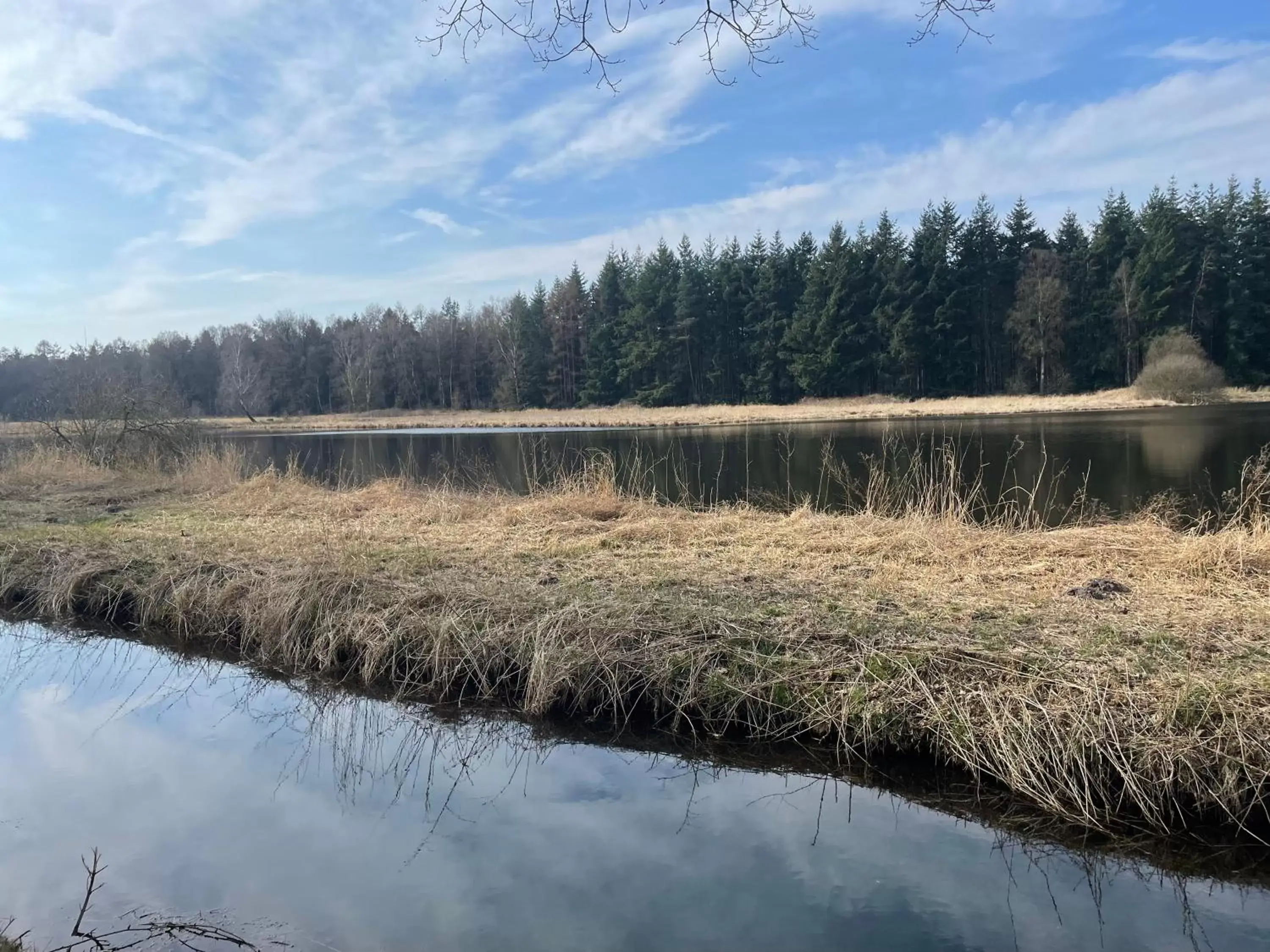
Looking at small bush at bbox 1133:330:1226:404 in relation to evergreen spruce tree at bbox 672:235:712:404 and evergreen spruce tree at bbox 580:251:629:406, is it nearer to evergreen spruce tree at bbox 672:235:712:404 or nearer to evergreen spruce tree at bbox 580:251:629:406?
evergreen spruce tree at bbox 672:235:712:404

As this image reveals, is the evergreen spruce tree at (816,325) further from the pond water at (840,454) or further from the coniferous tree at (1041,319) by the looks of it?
the pond water at (840,454)

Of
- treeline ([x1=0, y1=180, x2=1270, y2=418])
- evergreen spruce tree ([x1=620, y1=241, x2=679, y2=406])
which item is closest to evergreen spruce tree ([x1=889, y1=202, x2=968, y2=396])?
treeline ([x1=0, y1=180, x2=1270, y2=418])

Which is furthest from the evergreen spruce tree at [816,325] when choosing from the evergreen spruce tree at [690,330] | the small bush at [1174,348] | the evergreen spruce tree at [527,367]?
the evergreen spruce tree at [527,367]

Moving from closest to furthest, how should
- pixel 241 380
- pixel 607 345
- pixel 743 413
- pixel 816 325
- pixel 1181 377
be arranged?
pixel 1181 377
pixel 743 413
pixel 816 325
pixel 607 345
pixel 241 380

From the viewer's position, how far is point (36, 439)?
1961 cm

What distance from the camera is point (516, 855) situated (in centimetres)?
411

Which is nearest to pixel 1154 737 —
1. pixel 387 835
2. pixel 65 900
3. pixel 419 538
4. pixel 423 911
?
pixel 423 911

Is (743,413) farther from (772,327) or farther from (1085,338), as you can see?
(1085,338)

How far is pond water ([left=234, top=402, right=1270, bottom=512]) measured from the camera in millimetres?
15141

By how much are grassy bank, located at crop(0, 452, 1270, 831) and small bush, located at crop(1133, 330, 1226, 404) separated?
33.8 metres

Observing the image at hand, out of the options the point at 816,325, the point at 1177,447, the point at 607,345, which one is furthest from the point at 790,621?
the point at 607,345

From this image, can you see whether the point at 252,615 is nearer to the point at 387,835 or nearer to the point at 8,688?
the point at 8,688

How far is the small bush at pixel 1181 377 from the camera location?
3841 cm

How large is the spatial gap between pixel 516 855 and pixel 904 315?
4879cm
